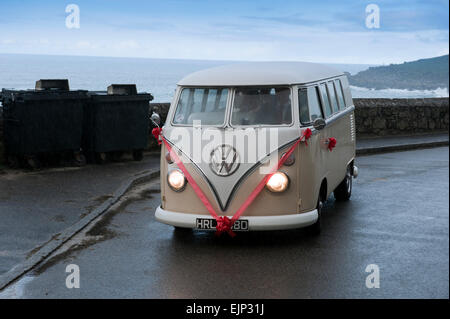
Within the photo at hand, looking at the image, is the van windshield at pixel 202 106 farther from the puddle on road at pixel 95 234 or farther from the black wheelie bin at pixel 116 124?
the black wheelie bin at pixel 116 124

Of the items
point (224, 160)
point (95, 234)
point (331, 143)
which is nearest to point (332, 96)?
point (331, 143)

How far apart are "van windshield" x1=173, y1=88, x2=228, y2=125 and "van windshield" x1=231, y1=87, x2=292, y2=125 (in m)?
0.17

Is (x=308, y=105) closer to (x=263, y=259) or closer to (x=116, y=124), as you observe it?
(x=263, y=259)

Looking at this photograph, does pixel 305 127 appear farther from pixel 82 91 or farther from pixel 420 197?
pixel 82 91

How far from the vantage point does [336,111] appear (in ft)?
36.4

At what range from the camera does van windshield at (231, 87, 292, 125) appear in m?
9.10

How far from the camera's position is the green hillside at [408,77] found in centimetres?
2938

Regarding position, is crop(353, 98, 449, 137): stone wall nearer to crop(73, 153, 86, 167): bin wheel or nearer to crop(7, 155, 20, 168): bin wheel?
crop(73, 153, 86, 167): bin wheel

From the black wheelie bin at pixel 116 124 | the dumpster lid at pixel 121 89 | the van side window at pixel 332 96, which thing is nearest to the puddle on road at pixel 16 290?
the van side window at pixel 332 96

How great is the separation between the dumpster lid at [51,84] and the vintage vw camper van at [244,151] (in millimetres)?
6462

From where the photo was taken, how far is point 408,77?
125ft

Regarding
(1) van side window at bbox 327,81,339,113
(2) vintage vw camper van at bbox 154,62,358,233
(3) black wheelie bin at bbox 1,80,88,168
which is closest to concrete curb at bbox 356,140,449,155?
(3) black wheelie bin at bbox 1,80,88,168

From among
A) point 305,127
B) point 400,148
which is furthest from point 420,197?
point 400,148
